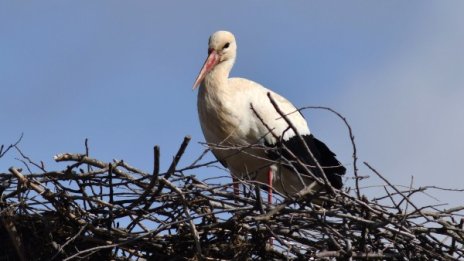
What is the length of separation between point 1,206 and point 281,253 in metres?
1.25

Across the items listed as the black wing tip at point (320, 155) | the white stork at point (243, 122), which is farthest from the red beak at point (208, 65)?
the black wing tip at point (320, 155)

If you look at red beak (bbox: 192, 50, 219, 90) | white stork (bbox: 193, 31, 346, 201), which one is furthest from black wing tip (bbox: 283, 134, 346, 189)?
red beak (bbox: 192, 50, 219, 90)

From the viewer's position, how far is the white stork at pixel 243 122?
6188mm

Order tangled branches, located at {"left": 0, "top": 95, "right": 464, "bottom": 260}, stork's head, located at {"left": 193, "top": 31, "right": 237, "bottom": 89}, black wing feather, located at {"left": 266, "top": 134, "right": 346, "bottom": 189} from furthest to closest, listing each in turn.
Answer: stork's head, located at {"left": 193, "top": 31, "right": 237, "bottom": 89} → black wing feather, located at {"left": 266, "top": 134, "right": 346, "bottom": 189} → tangled branches, located at {"left": 0, "top": 95, "right": 464, "bottom": 260}

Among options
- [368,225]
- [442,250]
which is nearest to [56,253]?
[368,225]

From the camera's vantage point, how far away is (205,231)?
15.4 feet

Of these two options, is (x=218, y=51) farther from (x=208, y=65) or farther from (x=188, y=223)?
(x=188, y=223)

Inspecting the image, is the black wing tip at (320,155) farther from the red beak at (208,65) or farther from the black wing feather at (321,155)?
the red beak at (208,65)

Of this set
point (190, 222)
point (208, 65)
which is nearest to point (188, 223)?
point (190, 222)

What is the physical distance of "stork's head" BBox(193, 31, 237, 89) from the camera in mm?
6520

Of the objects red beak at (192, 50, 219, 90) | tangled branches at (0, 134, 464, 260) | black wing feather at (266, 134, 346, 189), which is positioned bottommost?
tangled branches at (0, 134, 464, 260)

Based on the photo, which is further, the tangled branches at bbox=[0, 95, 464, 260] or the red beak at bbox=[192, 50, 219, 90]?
the red beak at bbox=[192, 50, 219, 90]

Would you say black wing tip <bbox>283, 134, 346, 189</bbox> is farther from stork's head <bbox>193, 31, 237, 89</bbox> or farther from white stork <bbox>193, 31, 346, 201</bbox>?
stork's head <bbox>193, 31, 237, 89</bbox>

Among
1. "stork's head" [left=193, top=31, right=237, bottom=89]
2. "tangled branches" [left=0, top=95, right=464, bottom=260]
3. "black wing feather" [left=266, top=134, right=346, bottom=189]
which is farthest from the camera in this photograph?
"stork's head" [left=193, top=31, right=237, bottom=89]
